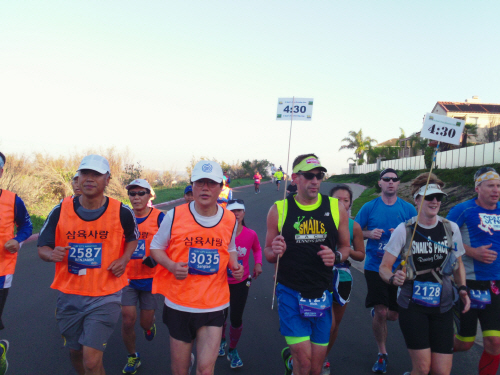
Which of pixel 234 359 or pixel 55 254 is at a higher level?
pixel 55 254

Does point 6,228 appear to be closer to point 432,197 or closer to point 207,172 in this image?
point 207,172

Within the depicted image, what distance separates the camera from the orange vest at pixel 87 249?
3414 mm

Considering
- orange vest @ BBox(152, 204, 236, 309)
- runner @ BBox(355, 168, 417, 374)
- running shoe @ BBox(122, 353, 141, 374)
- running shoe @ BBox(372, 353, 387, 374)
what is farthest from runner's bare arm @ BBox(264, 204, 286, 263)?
running shoe @ BBox(122, 353, 141, 374)

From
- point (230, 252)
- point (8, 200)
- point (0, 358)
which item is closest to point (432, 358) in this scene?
point (230, 252)

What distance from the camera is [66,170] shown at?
21.7 m

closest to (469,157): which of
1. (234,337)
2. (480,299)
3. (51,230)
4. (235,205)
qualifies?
(480,299)

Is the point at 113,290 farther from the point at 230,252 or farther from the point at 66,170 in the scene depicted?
the point at 66,170

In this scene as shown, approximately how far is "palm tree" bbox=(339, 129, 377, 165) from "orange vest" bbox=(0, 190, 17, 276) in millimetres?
66699

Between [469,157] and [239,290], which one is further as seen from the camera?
[469,157]

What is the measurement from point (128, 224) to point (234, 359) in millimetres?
2022

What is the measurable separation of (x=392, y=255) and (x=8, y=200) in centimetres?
391

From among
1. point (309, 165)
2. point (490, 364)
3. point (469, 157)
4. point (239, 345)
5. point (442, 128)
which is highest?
point (469, 157)

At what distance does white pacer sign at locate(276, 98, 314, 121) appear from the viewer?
508 cm

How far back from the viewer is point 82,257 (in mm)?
3422
